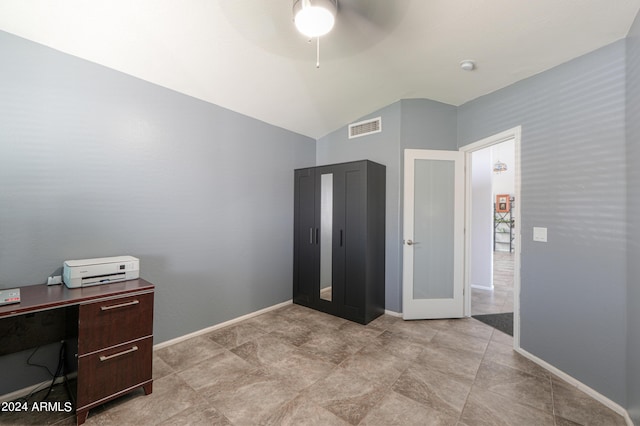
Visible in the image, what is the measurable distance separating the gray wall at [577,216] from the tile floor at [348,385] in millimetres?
326

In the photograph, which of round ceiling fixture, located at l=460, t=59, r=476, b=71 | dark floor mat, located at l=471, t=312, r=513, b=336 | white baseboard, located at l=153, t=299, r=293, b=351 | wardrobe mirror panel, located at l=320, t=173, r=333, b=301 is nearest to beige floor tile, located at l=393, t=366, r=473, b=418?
dark floor mat, located at l=471, t=312, r=513, b=336

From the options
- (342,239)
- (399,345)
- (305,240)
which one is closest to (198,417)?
(399,345)

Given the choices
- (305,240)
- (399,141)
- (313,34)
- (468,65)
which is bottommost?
(305,240)

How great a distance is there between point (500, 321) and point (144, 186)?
437cm

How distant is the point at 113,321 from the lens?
5.86ft

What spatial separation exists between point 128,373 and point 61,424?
41 cm

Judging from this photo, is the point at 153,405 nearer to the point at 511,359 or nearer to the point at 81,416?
the point at 81,416

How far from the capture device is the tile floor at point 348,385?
1.74 m

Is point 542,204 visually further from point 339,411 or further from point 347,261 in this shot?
point 339,411

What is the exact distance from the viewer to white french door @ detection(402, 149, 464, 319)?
3398 millimetres

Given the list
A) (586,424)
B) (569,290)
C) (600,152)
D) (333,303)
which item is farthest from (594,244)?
(333,303)

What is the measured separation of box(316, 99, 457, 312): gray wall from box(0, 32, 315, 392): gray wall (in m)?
1.46

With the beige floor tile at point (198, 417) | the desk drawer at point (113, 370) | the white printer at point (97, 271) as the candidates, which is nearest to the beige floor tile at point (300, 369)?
the beige floor tile at point (198, 417)

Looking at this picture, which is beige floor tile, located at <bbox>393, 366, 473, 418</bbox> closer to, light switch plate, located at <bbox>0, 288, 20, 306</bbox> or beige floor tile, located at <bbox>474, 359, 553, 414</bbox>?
beige floor tile, located at <bbox>474, 359, 553, 414</bbox>
